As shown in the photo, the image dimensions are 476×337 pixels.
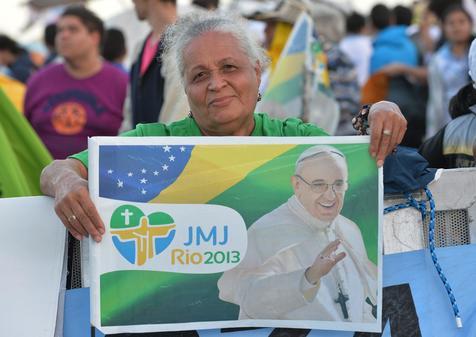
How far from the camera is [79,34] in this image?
614 cm

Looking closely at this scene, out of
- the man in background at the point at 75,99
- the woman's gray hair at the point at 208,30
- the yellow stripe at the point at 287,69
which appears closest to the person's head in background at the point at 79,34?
the man in background at the point at 75,99

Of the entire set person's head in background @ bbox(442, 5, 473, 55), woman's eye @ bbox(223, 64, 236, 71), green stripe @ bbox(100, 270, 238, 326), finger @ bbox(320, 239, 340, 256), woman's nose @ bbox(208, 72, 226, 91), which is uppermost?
person's head in background @ bbox(442, 5, 473, 55)

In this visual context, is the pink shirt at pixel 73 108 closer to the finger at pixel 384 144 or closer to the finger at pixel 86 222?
the finger at pixel 86 222

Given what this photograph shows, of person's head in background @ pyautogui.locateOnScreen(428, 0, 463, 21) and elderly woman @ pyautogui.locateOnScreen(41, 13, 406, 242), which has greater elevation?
person's head in background @ pyautogui.locateOnScreen(428, 0, 463, 21)

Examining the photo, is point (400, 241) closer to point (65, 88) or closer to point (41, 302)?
point (41, 302)

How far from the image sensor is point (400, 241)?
2699mm

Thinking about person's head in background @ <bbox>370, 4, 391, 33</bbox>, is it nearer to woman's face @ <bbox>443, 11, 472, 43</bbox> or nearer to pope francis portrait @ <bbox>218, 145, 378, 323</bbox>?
woman's face @ <bbox>443, 11, 472, 43</bbox>

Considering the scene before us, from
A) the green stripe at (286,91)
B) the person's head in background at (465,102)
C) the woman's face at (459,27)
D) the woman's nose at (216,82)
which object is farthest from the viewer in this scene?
the woman's face at (459,27)

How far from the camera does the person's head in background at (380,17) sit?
360 inches

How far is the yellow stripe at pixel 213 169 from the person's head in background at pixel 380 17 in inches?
272

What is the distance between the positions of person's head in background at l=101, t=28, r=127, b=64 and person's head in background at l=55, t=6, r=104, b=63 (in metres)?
2.08

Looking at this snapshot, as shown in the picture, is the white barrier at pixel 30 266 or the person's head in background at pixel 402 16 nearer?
the white barrier at pixel 30 266

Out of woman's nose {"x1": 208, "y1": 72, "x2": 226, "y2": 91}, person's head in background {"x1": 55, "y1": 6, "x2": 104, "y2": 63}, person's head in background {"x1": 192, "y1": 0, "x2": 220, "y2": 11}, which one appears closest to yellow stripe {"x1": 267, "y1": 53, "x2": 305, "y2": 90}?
person's head in background {"x1": 55, "y1": 6, "x2": 104, "y2": 63}

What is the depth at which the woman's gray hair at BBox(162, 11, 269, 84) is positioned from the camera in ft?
9.46
